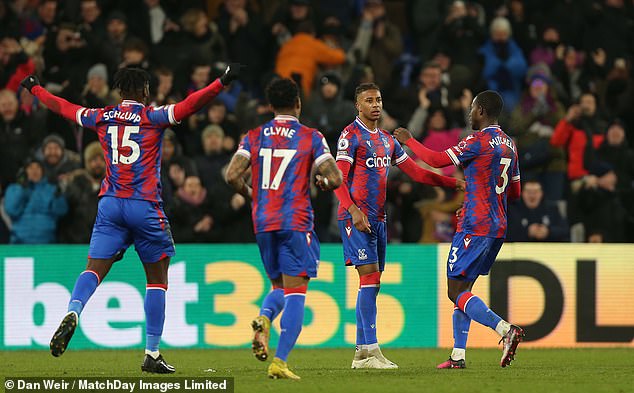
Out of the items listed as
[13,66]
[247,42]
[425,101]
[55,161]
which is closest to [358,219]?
[55,161]

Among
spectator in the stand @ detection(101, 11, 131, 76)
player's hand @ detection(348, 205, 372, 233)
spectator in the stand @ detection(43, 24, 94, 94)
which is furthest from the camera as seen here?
spectator in the stand @ detection(101, 11, 131, 76)

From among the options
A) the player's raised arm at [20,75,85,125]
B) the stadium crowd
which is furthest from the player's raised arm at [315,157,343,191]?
the stadium crowd

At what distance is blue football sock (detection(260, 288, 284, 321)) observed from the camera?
10.2 m

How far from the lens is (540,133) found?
17.7 m

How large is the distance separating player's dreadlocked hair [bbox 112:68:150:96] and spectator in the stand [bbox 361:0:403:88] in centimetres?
832

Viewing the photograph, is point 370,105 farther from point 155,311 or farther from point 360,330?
point 155,311

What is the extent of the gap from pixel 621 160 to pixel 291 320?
29.3 feet

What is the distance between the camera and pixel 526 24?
20031mm

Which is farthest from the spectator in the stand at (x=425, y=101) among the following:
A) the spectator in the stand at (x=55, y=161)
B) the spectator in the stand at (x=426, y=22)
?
the spectator in the stand at (x=55, y=161)

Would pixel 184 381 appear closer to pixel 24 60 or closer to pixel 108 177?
pixel 108 177

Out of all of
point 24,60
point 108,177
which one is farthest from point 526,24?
point 108,177

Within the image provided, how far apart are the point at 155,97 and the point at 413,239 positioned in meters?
3.75

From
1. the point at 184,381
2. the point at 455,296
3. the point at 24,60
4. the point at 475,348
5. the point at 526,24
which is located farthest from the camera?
the point at 526,24
